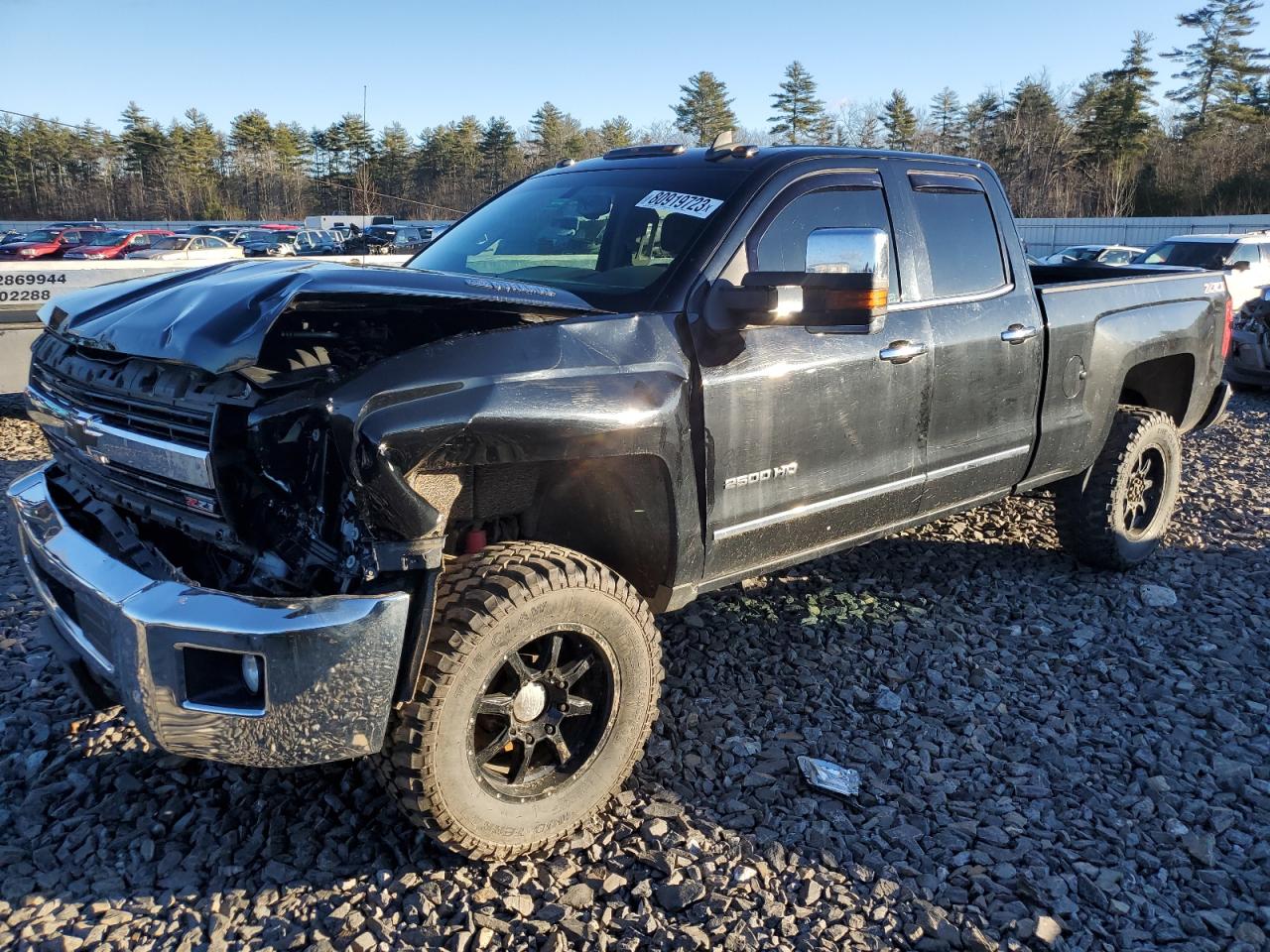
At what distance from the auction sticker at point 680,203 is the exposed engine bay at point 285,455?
0.92 m

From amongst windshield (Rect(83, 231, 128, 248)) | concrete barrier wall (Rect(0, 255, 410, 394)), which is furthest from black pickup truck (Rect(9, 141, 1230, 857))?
windshield (Rect(83, 231, 128, 248))

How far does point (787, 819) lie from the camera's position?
2.94m

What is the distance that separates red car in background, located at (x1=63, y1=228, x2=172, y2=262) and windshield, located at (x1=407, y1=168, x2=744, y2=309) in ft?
93.6

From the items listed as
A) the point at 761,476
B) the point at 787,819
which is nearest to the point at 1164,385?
the point at 761,476

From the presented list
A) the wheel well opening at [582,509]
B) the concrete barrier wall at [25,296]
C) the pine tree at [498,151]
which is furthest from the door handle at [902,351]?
the pine tree at [498,151]

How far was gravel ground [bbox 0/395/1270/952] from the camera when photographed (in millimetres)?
2475

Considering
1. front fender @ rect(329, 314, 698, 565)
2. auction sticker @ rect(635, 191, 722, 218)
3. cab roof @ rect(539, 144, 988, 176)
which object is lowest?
front fender @ rect(329, 314, 698, 565)

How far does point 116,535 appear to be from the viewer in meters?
2.84

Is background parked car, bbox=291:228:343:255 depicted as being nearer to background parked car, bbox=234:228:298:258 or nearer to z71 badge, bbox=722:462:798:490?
background parked car, bbox=234:228:298:258

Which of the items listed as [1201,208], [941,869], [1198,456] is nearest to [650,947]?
[941,869]

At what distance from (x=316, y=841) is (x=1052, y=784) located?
2.35 metres

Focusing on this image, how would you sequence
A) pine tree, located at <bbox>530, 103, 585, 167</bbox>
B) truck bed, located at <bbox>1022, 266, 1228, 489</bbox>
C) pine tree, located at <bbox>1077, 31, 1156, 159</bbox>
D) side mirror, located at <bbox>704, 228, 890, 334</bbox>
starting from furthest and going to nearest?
pine tree, located at <bbox>530, 103, 585, 167</bbox>, pine tree, located at <bbox>1077, 31, 1156, 159</bbox>, truck bed, located at <bbox>1022, 266, 1228, 489</bbox>, side mirror, located at <bbox>704, 228, 890, 334</bbox>

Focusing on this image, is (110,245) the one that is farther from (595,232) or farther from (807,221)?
(807,221)

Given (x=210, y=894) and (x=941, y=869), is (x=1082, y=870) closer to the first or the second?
(x=941, y=869)
